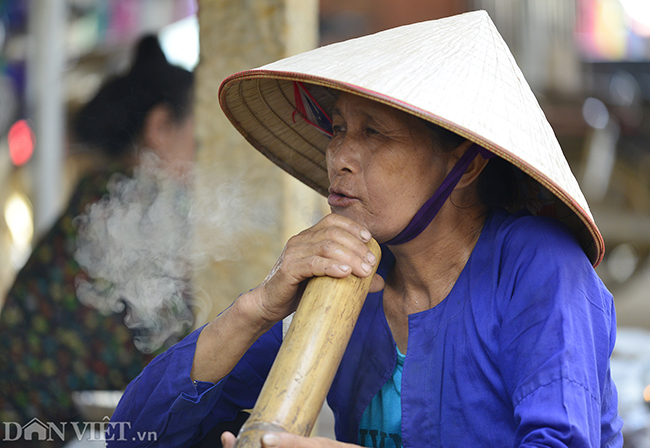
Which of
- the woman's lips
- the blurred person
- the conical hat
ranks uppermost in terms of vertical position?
the conical hat

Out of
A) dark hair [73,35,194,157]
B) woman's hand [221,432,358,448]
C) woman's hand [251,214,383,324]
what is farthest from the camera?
dark hair [73,35,194,157]

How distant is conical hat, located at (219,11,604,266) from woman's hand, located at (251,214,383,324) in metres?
0.35

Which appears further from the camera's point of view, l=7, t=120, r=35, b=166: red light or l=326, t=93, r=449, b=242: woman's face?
l=7, t=120, r=35, b=166: red light

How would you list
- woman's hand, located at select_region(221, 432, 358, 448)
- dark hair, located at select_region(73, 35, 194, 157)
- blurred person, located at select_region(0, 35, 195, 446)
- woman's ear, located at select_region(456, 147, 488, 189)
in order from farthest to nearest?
dark hair, located at select_region(73, 35, 194, 157) < blurred person, located at select_region(0, 35, 195, 446) < woman's ear, located at select_region(456, 147, 488, 189) < woman's hand, located at select_region(221, 432, 358, 448)

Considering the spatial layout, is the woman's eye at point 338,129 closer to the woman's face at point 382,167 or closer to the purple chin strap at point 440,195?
the woman's face at point 382,167

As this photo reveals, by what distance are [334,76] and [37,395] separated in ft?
8.00

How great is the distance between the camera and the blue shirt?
4.30 ft

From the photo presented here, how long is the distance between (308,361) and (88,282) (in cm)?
208

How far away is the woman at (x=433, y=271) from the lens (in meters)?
1.38

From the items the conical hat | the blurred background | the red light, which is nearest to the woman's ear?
the conical hat

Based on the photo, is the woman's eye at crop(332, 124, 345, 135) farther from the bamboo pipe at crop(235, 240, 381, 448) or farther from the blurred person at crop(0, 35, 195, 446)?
the blurred person at crop(0, 35, 195, 446)

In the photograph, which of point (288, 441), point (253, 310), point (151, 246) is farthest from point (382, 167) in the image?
point (151, 246)

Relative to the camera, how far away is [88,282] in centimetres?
308

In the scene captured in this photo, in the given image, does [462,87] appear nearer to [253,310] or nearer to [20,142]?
[253,310]
